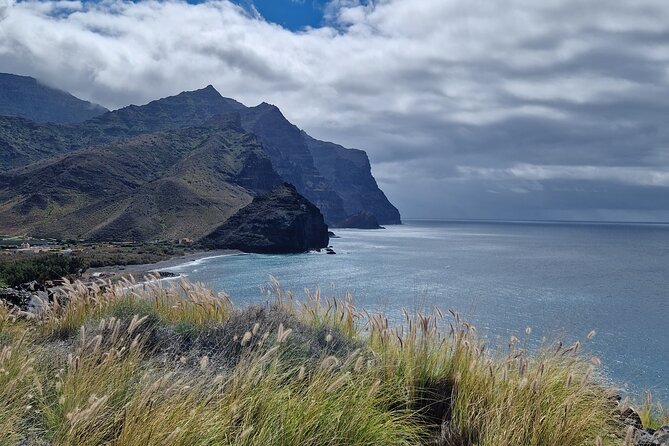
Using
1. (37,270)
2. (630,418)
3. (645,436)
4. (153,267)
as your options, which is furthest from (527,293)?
(645,436)

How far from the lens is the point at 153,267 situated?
71625 mm

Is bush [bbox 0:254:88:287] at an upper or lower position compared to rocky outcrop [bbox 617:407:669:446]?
lower

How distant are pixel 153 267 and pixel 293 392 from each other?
71.7 meters

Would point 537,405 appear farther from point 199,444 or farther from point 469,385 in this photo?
Result: point 199,444

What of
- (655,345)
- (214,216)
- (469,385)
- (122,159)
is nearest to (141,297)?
(469,385)

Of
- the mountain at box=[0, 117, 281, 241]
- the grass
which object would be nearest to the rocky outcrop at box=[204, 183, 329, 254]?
the mountain at box=[0, 117, 281, 241]

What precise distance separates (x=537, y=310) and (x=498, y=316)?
5.92 m

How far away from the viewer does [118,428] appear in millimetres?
3830

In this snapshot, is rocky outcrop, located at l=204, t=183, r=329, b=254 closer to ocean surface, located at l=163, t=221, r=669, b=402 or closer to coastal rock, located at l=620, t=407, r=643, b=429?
ocean surface, located at l=163, t=221, r=669, b=402

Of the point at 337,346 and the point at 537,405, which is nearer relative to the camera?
the point at 537,405

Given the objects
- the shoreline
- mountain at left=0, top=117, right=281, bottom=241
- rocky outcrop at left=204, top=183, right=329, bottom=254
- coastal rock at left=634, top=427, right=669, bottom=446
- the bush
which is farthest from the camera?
mountain at left=0, top=117, right=281, bottom=241

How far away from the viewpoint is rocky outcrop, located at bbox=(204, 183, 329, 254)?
381ft

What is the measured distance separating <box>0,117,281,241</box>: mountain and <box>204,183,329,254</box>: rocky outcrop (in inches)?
312

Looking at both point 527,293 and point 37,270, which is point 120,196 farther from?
point 527,293
